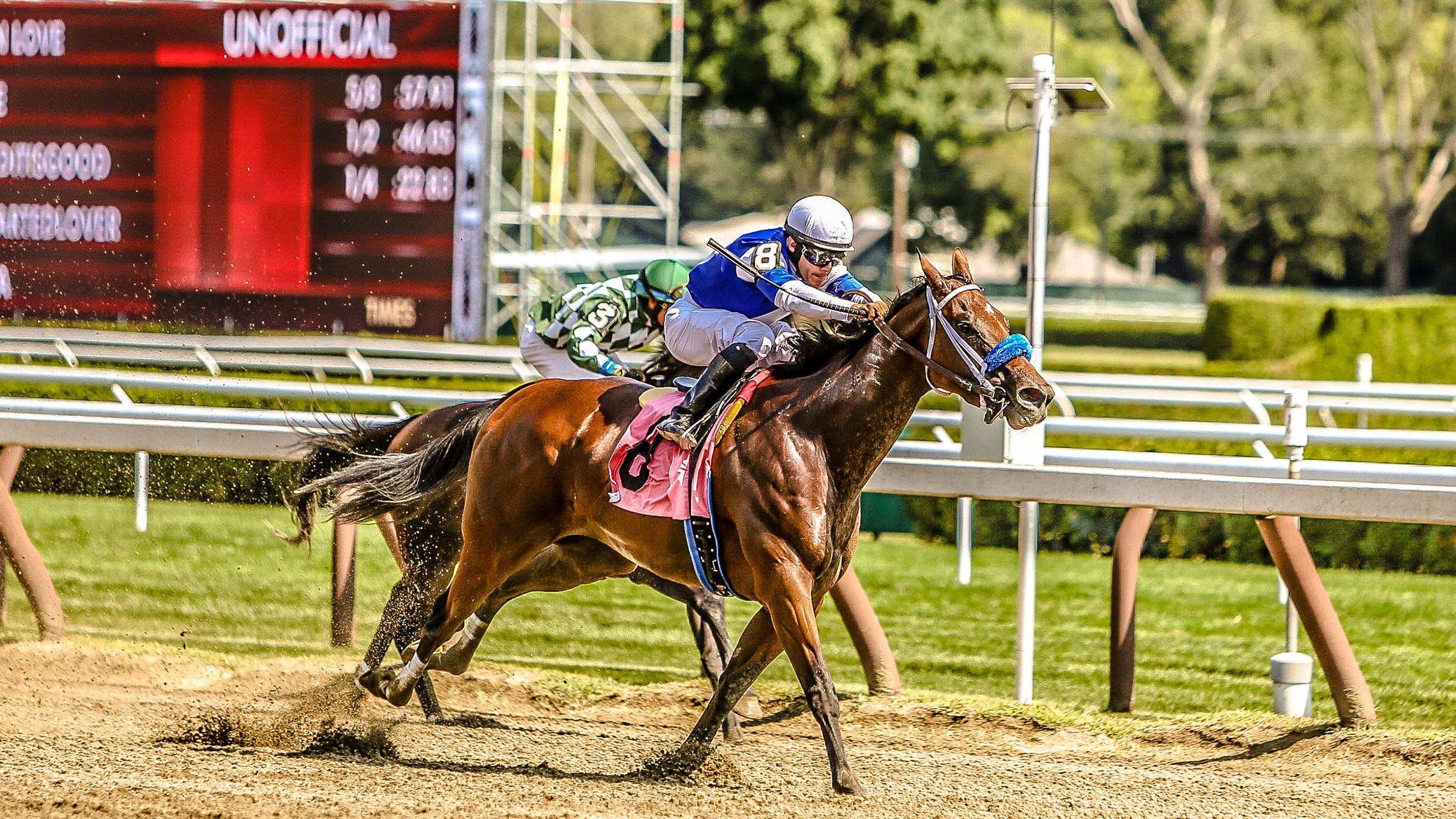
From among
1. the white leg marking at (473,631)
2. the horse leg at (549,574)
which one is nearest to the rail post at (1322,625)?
the horse leg at (549,574)

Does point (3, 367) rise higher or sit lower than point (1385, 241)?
lower

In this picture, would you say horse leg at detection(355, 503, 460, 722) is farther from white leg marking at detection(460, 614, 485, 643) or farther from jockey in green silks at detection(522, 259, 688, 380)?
jockey in green silks at detection(522, 259, 688, 380)

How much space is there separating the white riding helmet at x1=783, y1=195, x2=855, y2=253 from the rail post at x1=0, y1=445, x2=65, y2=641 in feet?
11.2

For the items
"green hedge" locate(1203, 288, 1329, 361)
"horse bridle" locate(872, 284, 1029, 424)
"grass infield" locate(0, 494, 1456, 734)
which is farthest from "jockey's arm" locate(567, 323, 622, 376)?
"green hedge" locate(1203, 288, 1329, 361)

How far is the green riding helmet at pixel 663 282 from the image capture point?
19.9 feet

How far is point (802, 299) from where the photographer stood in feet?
14.8

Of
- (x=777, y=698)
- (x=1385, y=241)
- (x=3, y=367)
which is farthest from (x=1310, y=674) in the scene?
(x=1385, y=241)

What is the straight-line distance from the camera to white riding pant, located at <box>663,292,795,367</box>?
475 centimetres

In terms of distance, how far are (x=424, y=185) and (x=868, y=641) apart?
20.8ft

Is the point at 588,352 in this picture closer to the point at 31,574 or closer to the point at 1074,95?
the point at 1074,95

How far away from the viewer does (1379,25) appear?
37.5 meters

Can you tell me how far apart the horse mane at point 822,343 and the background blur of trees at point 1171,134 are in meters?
21.7

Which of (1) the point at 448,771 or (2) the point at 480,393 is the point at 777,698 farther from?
(2) the point at 480,393

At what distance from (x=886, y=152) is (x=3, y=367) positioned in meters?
32.0
